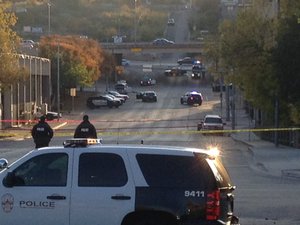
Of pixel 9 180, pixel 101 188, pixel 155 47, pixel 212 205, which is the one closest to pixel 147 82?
pixel 155 47

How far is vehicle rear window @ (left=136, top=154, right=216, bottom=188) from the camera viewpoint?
11492mm

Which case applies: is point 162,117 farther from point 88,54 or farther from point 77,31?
point 77,31

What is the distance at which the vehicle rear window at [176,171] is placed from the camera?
37.7ft

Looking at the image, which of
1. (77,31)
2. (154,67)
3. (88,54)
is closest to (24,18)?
(77,31)

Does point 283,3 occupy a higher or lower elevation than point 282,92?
higher

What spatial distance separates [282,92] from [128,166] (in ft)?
101

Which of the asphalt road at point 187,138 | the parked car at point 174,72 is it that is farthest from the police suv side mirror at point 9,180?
the parked car at point 174,72

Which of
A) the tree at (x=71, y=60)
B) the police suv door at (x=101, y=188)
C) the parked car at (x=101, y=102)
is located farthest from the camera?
the tree at (x=71, y=60)

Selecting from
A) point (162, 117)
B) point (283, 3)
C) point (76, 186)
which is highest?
point (283, 3)

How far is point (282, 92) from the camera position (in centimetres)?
4156

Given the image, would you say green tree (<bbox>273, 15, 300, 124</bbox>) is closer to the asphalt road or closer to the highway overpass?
the asphalt road

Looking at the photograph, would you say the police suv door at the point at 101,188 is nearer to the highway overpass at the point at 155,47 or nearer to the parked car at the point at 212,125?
the parked car at the point at 212,125

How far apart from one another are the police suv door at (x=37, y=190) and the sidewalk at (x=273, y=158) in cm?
1452

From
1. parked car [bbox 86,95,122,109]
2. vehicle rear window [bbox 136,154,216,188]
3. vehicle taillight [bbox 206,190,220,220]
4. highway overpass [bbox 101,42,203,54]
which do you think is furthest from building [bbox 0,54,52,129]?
highway overpass [bbox 101,42,203,54]
